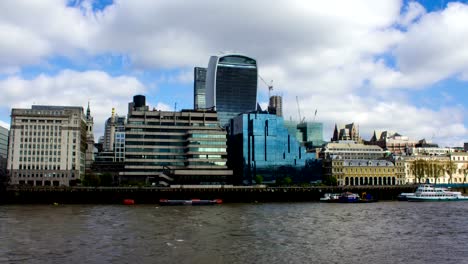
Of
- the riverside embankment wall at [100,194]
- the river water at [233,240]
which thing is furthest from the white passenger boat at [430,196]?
the river water at [233,240]

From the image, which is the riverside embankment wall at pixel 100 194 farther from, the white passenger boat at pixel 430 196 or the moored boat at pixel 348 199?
the white passenger boat at pixel 430 196

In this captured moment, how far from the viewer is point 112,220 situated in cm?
10344

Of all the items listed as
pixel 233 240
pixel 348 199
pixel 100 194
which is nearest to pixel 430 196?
pixel 348 199

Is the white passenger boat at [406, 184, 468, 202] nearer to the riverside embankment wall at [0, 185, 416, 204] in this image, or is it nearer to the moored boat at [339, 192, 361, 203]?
the moored boat at [339, 192, 361, 203]

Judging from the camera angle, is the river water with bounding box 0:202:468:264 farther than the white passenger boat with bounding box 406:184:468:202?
No

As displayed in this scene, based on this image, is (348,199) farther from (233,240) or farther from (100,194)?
(233,240)

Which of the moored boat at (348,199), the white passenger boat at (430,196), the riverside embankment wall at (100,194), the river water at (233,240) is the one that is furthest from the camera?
the white passenger boat at (430,196)

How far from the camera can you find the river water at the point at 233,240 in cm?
5909

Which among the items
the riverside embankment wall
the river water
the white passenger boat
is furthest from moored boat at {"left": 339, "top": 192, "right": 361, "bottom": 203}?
the river water

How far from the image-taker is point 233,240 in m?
72.6

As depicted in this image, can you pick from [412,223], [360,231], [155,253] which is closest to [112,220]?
[155,253]

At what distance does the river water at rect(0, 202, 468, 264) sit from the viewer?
59.1 m

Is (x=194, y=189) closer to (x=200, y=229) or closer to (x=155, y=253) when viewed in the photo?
(x=200, y=229)

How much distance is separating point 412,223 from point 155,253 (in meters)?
57.0
